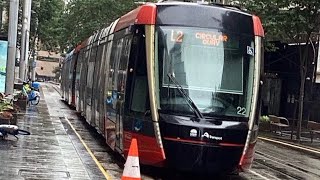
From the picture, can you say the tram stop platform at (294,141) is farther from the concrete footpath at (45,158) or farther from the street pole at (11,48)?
the street pole at (11,48)

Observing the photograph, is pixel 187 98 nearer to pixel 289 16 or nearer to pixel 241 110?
pixel 241 110

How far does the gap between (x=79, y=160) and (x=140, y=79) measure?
8.27 feet

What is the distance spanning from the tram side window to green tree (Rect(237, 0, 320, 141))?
40.8 ft

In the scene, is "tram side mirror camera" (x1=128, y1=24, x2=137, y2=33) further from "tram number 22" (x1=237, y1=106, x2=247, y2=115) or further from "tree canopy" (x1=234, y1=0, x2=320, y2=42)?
"tree canopy" (x1=234, y1=0, x2=320, y2=42)

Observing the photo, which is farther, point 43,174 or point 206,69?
point 206,69

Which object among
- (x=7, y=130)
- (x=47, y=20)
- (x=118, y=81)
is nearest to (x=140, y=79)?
(x=118, y=81)

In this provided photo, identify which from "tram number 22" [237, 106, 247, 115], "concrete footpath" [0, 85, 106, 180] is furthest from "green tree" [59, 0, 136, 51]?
"tram number 22" [237, 106, 247, 115]

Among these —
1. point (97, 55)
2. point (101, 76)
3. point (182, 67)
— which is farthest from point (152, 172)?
point (97, 55)

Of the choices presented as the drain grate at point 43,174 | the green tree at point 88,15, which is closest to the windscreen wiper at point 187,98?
the drain grate at point 43,174

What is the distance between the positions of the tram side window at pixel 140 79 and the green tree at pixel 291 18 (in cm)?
1244

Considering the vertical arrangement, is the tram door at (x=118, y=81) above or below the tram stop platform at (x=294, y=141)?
above

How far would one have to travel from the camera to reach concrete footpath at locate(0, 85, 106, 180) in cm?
1014

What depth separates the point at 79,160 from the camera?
479 inches

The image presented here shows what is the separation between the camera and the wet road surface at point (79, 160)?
414 inches
